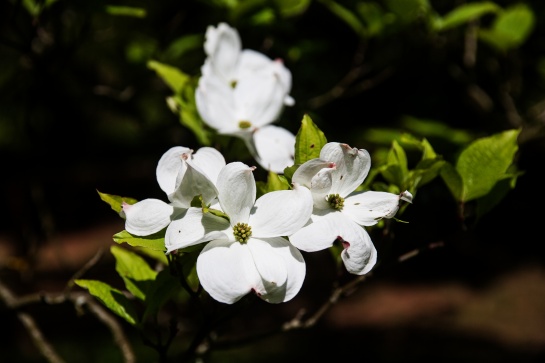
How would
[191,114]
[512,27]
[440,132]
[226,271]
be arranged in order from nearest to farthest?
[226,271]
[191,114]
[440,132]
[512,27]

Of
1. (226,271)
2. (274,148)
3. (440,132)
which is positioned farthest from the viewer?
(440,132)

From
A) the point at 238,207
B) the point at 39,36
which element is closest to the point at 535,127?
the point at 238,207

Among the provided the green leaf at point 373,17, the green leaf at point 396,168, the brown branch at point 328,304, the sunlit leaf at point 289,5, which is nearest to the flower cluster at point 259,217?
the green leaf at point 396,168

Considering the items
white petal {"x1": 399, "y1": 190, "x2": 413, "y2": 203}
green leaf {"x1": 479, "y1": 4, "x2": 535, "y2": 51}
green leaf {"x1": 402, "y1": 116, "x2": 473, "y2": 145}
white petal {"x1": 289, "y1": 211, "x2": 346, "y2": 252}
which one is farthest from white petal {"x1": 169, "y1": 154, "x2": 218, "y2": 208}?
green leaf {"x1": 479, "y1": 4, "x2": 535, "y2": 51}

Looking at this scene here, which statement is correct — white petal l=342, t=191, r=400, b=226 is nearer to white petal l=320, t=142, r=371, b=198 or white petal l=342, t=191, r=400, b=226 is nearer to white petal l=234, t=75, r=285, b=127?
white petal l=320, t=142, r=371, b=198

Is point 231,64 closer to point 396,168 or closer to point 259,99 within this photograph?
point 259,99

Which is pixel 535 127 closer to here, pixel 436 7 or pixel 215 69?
pixel 436 7

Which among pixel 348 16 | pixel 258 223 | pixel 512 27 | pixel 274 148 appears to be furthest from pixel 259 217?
pixel 512 27
